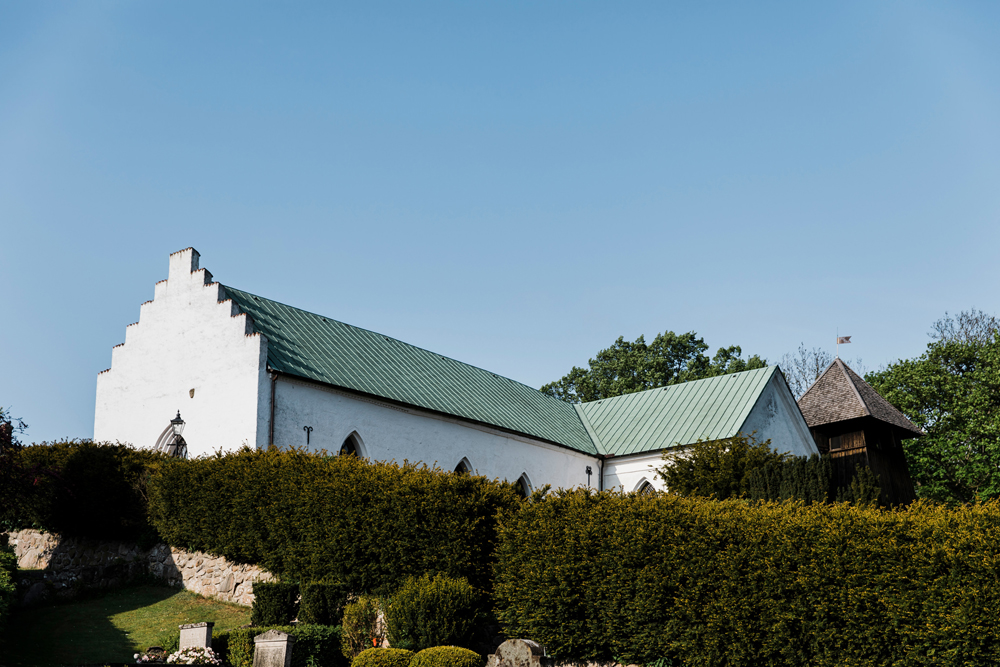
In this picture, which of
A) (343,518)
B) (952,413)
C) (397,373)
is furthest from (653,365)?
(343,518)

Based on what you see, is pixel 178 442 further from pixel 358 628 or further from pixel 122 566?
pixel 358 628

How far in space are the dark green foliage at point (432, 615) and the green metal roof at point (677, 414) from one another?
16.8m

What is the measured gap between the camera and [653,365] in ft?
176

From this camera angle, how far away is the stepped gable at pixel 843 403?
3719 centimetres

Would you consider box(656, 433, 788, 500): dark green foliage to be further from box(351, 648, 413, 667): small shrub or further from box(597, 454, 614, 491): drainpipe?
box(351, 648, 413, 667): small shrub

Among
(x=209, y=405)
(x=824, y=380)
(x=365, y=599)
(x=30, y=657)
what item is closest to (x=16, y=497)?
(x=209, y=405)

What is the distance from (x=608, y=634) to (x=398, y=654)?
384 centimetres

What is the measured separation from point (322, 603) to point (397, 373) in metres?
11.9

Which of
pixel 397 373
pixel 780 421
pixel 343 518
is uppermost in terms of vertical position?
pixel 397 373

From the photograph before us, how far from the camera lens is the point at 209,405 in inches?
977

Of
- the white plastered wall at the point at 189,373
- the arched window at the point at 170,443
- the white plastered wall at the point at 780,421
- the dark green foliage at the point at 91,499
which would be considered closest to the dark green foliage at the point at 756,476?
the white plastered wall at the point at 780,421

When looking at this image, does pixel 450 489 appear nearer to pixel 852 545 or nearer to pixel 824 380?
pixel 852 545

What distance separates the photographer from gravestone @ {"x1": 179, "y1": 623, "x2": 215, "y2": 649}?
16141 millimetres

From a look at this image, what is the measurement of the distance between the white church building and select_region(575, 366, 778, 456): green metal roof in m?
0.07
